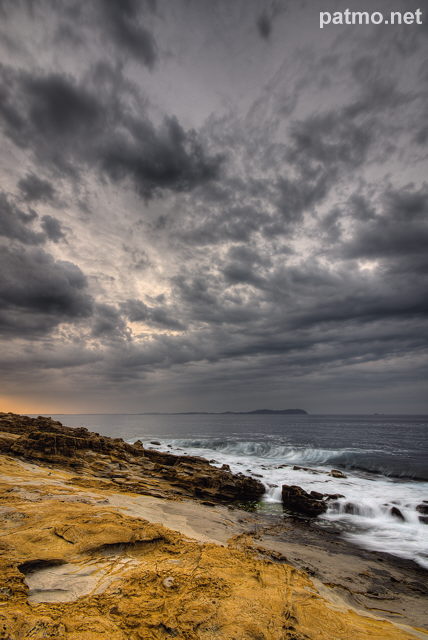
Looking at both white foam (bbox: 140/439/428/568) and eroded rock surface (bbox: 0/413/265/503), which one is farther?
eroded rock surface (bbox: 0/413/265/503)

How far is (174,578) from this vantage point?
217 inches

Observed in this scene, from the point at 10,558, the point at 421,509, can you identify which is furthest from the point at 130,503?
the point at 421,509

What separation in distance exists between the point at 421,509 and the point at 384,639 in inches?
659

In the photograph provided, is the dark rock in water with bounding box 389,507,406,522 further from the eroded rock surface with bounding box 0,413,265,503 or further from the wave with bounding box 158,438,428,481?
the wave with bounding box 158,438,428,481

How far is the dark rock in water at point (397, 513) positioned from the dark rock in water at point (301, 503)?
3.85 metres

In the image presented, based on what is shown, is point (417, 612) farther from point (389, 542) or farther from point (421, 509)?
point (421, 509)

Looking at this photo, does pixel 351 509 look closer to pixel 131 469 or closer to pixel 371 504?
pixel 371 504

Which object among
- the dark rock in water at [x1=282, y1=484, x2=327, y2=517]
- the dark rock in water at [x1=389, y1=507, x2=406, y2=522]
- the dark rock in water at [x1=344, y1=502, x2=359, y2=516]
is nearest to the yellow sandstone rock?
the dark rock in water at [x1=282, y1=484, x2=327, y2=517]

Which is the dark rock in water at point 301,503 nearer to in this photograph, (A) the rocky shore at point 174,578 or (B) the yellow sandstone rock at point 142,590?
(A) the rocky shore at point 174,578

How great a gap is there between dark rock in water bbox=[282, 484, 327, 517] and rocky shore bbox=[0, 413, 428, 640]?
3.34 m

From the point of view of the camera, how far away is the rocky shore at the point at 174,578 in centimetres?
424

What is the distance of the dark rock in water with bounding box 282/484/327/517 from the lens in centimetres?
1675

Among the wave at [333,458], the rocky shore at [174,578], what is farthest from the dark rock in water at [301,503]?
the wave at [333,458]

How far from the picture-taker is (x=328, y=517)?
16484 mm
